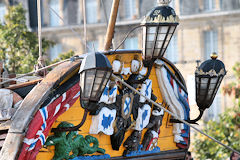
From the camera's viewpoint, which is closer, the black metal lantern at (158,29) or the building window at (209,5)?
the black metal lantern at (158,29)

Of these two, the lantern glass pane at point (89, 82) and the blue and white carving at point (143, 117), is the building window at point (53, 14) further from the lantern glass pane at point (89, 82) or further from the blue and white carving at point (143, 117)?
the lantern glass pane at point (89, 82)

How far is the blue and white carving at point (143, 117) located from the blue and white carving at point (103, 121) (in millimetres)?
542

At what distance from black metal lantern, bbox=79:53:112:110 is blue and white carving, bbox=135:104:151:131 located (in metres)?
1.50

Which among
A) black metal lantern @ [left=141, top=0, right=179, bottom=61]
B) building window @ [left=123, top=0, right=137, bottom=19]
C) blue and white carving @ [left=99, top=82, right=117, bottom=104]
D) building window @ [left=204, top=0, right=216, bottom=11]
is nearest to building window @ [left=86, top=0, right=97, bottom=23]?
building window @ [left=123, top=0, right=137, bottom=19]

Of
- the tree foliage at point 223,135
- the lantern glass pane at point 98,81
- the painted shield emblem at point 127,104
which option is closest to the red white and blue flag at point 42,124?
the lantern glass pane at point 98,81

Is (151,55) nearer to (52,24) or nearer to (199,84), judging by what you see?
(199,84)

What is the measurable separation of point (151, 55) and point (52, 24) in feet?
70.6

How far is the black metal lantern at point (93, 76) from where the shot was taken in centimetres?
607

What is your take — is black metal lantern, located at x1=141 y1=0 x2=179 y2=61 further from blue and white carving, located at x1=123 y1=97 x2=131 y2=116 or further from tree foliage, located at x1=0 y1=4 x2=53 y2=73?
tree foliage, located at x1=0 y1=4 x2=53 y2=73

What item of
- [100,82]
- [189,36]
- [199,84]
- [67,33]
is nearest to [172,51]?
[189,36]

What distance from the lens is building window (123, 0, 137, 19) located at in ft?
88.0

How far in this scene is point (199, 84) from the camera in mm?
7922

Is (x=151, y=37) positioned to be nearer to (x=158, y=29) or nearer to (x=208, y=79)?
(x=158, y=29)

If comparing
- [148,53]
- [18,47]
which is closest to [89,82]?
[148,53]
